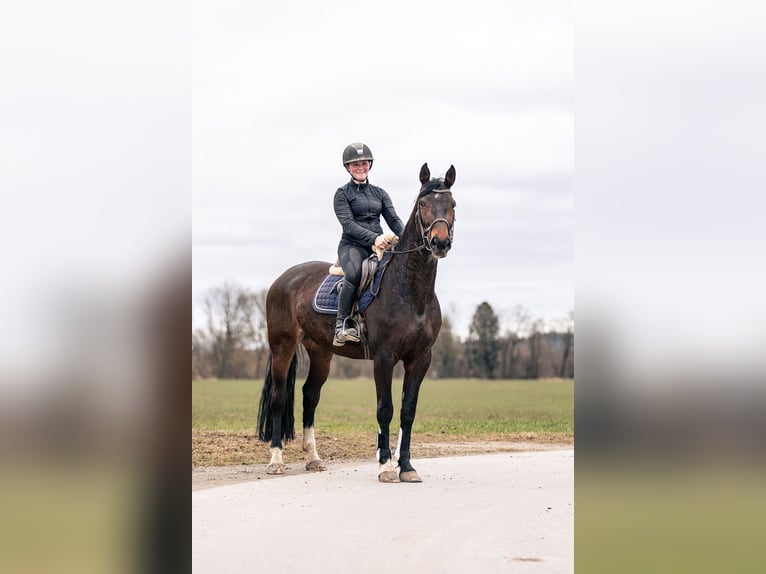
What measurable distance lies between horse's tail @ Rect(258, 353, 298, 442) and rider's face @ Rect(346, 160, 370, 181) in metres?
2.98

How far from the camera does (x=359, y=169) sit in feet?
32.1

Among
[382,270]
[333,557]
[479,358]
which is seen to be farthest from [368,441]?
[479,358]

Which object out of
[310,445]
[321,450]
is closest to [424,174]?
[310,445]

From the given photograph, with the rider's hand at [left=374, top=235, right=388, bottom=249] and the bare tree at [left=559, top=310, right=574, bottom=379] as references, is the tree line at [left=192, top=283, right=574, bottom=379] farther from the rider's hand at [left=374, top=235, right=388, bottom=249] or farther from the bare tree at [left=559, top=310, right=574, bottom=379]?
the rider's hand at [left=374, top=235, right=388, bottom=249]

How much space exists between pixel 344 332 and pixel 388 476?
1725 mm

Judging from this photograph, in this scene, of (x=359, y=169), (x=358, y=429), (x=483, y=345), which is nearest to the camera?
(x=359, y=169)

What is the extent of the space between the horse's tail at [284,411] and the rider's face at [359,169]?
→ 2.98 metres

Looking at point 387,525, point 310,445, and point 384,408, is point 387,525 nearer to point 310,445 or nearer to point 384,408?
point 384,408

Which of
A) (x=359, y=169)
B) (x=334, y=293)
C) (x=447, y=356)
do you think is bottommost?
(x=447, y=356)

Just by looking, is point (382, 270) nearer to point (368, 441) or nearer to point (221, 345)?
point (368, 441)

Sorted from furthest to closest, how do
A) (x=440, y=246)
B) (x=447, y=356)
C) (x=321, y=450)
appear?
(x=447, y=356), (x=321, y=450), (x=440, y=246)

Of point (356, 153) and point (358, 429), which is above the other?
point (356, 153)
